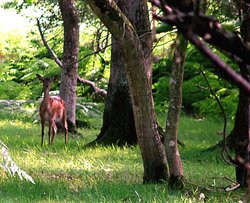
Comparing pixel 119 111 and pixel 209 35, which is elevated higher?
pixel 209 35

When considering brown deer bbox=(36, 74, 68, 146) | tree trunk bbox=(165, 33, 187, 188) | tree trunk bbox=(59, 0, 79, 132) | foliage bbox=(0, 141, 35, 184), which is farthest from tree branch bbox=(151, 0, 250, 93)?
tree trunk bbox=(59, 0, 79, 132)

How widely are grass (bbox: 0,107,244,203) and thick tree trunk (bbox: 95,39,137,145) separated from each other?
38cm

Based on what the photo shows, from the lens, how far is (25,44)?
3466 cm

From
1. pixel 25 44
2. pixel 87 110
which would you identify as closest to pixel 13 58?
pixel 25 44

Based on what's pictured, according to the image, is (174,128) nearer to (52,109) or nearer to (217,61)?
(217,61)

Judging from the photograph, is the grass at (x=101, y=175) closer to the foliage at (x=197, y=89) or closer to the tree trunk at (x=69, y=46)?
the tree trunk at (x=69, y=46)

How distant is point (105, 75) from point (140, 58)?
21.6 metres

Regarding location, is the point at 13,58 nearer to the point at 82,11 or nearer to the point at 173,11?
the point at 82,11

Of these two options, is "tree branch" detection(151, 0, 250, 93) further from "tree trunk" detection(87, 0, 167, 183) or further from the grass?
"tree trunk" detection(87, 0, 167, 183)

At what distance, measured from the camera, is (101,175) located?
28.7 feet

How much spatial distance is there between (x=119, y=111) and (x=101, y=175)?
4150 millimetres

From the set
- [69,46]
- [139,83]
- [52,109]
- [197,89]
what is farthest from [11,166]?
[197,89]

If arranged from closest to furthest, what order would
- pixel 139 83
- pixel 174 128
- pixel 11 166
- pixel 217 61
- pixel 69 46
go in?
pixel 217 61
pixel 11 166
pixel 174 128
pixel 139 83
pixel 69 46

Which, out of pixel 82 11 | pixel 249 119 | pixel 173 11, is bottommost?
pixel 249 119
